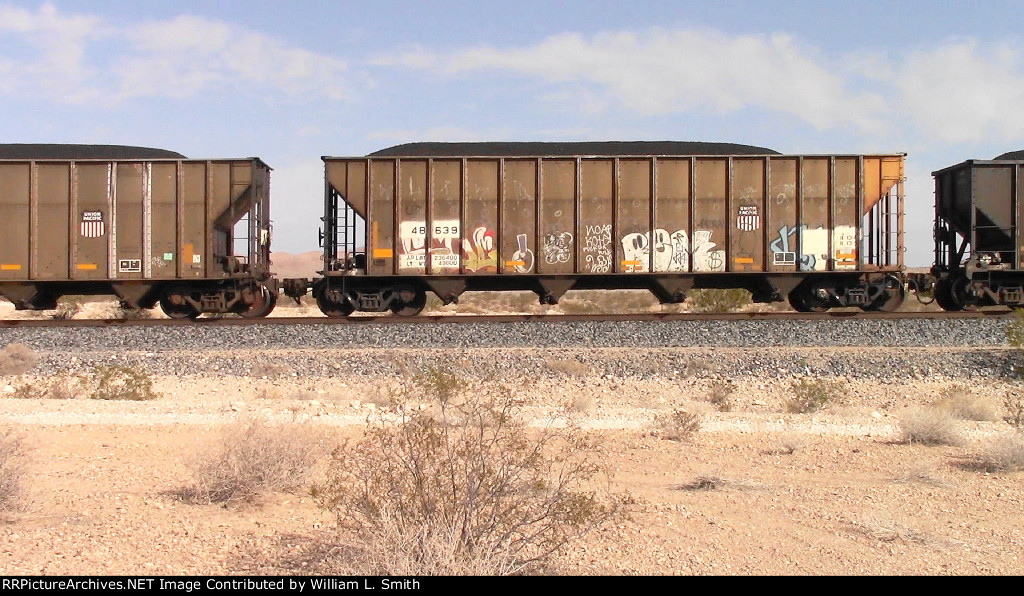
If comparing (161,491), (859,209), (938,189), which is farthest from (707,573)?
(938,189)

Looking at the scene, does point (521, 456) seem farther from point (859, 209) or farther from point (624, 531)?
point (859, 209)

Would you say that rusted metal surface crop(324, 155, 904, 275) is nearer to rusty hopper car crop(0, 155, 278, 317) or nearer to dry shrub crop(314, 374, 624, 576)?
rusty hopper car crop(0, 155, 278, 317)

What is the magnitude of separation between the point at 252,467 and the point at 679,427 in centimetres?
454

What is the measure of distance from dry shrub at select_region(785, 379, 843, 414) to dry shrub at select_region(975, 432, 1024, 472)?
309 centimetres

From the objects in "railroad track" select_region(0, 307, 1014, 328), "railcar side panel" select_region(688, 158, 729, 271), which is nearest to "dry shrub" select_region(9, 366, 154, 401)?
"railroad track" select_region(0, 307, 1014, 328)

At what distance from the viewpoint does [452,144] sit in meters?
18.1

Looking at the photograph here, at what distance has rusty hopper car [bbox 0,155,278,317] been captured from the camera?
17406mm

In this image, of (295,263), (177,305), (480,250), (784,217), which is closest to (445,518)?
(480,250)

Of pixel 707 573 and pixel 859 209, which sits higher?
pixel 859 209

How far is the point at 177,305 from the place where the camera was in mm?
18047

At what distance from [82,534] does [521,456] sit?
11.6 ft

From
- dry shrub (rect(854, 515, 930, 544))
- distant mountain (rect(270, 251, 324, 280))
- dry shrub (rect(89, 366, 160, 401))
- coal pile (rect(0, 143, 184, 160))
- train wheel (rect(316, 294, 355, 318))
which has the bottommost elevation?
dry shrub (rect(854, 515, 930, 544))

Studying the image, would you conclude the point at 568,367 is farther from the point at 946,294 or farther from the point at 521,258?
the point at 946,294
